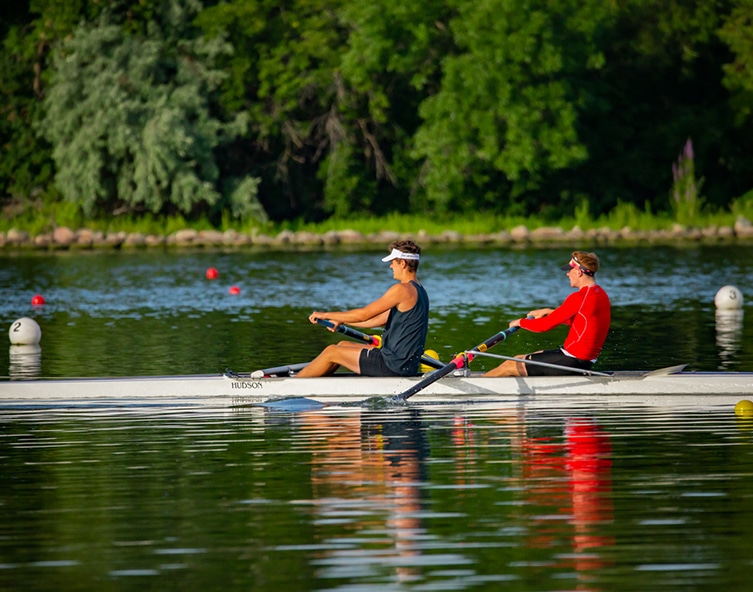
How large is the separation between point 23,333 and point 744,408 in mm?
11910

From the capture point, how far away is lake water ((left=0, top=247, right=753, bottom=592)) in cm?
886

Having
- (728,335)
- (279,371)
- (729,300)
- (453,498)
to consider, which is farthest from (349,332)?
(729,300)

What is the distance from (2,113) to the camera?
54.4 meters

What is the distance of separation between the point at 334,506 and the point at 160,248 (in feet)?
132

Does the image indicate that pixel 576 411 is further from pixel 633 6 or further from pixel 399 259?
pixel 633 6

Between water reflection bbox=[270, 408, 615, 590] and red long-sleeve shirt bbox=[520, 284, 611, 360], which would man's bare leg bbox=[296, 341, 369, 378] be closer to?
water reflection bbox=[270, 408, 615, 590]

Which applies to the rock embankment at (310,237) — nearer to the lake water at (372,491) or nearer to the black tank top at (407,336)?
the lake water at (372,491)

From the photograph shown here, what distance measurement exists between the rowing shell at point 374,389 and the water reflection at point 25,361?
106 inches

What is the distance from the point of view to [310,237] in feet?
169

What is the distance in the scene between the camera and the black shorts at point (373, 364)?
1584 centimetres

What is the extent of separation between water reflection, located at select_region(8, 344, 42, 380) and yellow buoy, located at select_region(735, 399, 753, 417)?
8841 mm

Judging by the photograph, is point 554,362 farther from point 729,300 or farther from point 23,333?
point 729,300

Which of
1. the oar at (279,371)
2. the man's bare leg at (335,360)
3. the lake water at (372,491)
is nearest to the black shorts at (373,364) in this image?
the man's bare leg at (335,360)

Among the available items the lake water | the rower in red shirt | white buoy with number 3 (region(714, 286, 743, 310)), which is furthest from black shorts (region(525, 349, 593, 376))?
white buoy with number 3 (region(714, 286, 743, 310))
